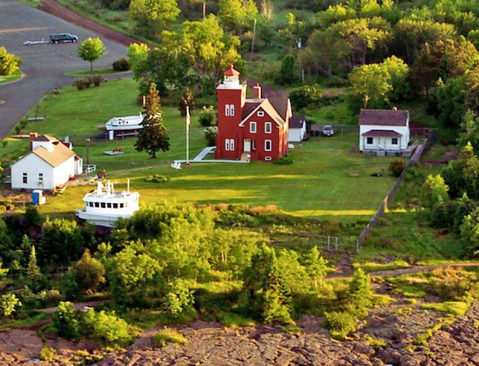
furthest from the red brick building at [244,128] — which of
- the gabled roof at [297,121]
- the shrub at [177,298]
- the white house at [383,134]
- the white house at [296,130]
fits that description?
the shrub at [177,298]

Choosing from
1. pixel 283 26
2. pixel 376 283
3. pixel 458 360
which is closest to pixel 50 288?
pixel 376 283

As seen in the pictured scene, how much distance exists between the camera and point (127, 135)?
6912 centimetres

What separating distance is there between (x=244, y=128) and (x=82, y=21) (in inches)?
2113

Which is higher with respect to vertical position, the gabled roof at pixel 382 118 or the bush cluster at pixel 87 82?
the bush cluster at pixel 87 82

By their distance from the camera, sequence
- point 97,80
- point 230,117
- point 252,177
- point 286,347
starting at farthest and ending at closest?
point 97,80 → point 230,117 → point 252,177 → point 286,347

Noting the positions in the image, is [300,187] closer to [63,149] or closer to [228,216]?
[228,216]

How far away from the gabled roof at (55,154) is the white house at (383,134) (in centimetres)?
1753

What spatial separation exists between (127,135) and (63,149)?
525 inches

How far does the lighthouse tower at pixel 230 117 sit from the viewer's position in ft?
198

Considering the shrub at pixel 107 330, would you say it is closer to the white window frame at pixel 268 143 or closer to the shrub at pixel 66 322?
the shrub at pixel 66 322

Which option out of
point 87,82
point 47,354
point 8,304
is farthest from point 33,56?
point 47,354

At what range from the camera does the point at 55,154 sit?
54719 millimetres

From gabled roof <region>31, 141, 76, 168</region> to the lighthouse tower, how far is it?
8.99 m

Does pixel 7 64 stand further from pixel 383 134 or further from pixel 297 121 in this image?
pixel 383 134
